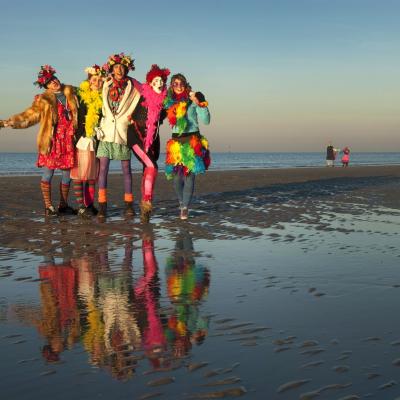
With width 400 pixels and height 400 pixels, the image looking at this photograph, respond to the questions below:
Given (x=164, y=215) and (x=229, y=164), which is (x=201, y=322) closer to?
(x=164, y=215)

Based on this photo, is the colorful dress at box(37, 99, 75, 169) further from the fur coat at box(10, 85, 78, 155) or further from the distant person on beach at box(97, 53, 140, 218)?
the distant person on beach at box(97, 53, 140, 218)

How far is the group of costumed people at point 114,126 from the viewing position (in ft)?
28.9

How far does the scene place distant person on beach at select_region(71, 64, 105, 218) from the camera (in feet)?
30.0

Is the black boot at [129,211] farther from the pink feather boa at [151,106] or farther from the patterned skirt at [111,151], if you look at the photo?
the pink feather boa at [151,106]

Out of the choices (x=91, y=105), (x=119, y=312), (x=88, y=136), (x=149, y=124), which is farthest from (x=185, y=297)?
(x=91, y=105)

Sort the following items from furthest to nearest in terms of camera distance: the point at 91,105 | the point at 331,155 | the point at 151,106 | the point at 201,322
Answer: the point at 331,155 < the point at 91,105 < the point at 151,106 < the point at 201,322

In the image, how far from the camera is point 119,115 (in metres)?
8.99

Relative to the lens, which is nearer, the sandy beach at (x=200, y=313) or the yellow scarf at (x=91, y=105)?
the sandy beach at (x=200, y=313)

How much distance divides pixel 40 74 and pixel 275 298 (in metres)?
6.31

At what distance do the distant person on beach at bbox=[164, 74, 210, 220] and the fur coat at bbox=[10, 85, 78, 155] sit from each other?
58.2 inches

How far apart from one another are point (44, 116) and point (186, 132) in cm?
218

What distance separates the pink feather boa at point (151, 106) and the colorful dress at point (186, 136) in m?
0.12

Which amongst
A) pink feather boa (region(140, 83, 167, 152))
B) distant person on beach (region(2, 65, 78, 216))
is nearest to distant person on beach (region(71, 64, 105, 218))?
distant person on beach (region(2, 65, 78, 216))

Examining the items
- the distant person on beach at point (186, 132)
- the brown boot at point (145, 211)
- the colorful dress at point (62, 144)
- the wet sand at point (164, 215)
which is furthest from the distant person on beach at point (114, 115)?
the wet sand at point (164, 215)
